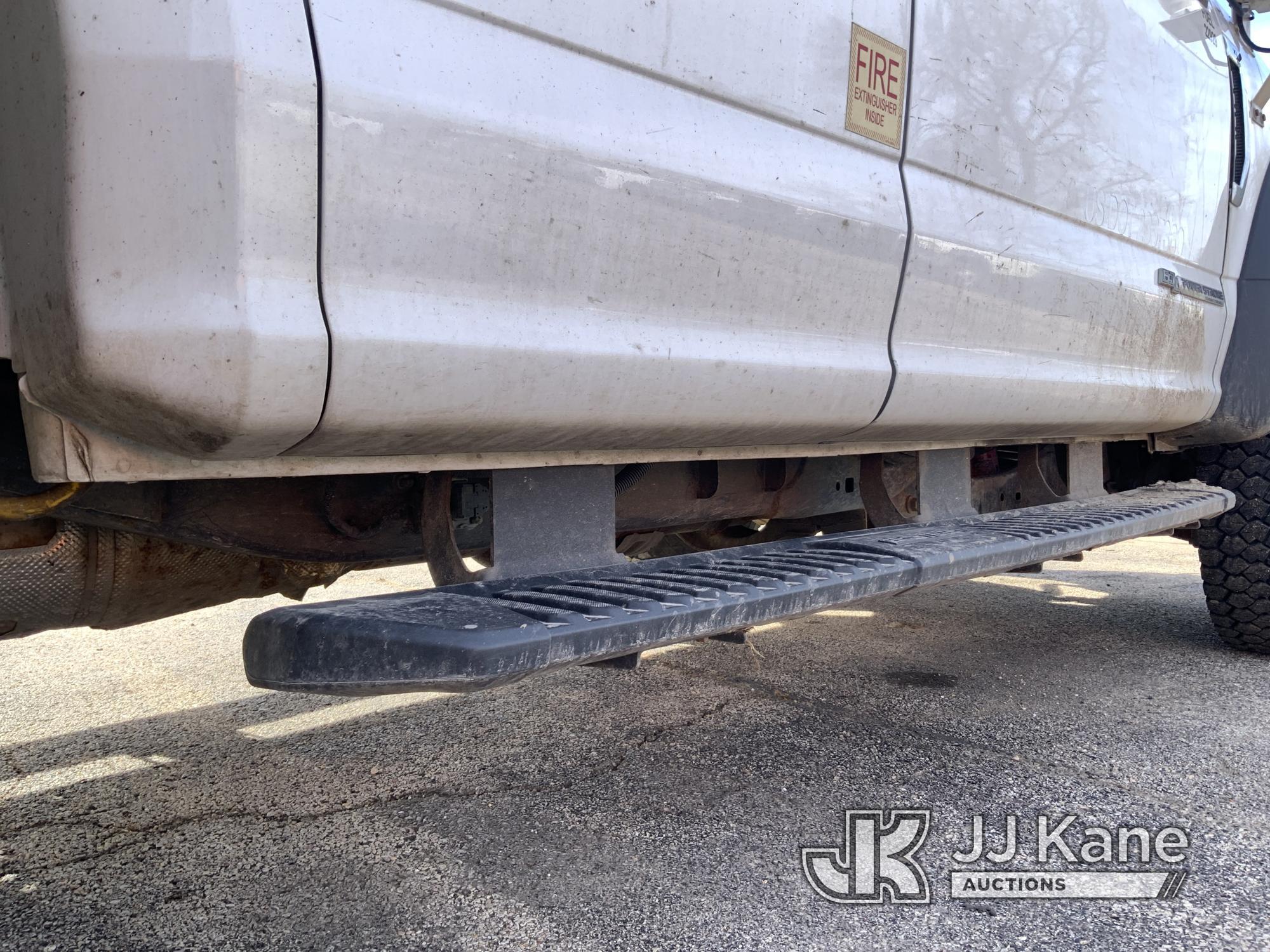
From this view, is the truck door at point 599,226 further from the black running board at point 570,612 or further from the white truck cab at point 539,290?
the black running board at point 570,612

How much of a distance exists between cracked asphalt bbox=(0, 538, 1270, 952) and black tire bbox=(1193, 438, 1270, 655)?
16cm

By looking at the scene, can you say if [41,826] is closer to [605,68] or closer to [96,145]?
[96,145]

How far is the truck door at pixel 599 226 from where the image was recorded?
1.17 meters

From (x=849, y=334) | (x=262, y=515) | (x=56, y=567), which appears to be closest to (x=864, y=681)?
(x=849, y=334)

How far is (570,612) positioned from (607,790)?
108 centimetres

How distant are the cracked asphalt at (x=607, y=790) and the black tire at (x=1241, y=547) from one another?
0.52 ft

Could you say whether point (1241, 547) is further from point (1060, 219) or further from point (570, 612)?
point (570, 612)

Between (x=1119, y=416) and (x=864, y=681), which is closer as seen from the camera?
(x=1119, y=416)

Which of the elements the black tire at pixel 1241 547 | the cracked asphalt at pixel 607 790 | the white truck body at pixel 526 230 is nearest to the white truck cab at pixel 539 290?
the white truck body at pixel 526 230

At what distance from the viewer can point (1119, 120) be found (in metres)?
2.52

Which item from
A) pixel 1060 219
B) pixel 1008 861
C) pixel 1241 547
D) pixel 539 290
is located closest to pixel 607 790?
pixel 1008 861

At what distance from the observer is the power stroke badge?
1779 millimetres

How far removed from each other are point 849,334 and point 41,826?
1.90 meters

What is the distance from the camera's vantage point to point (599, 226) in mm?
1401
